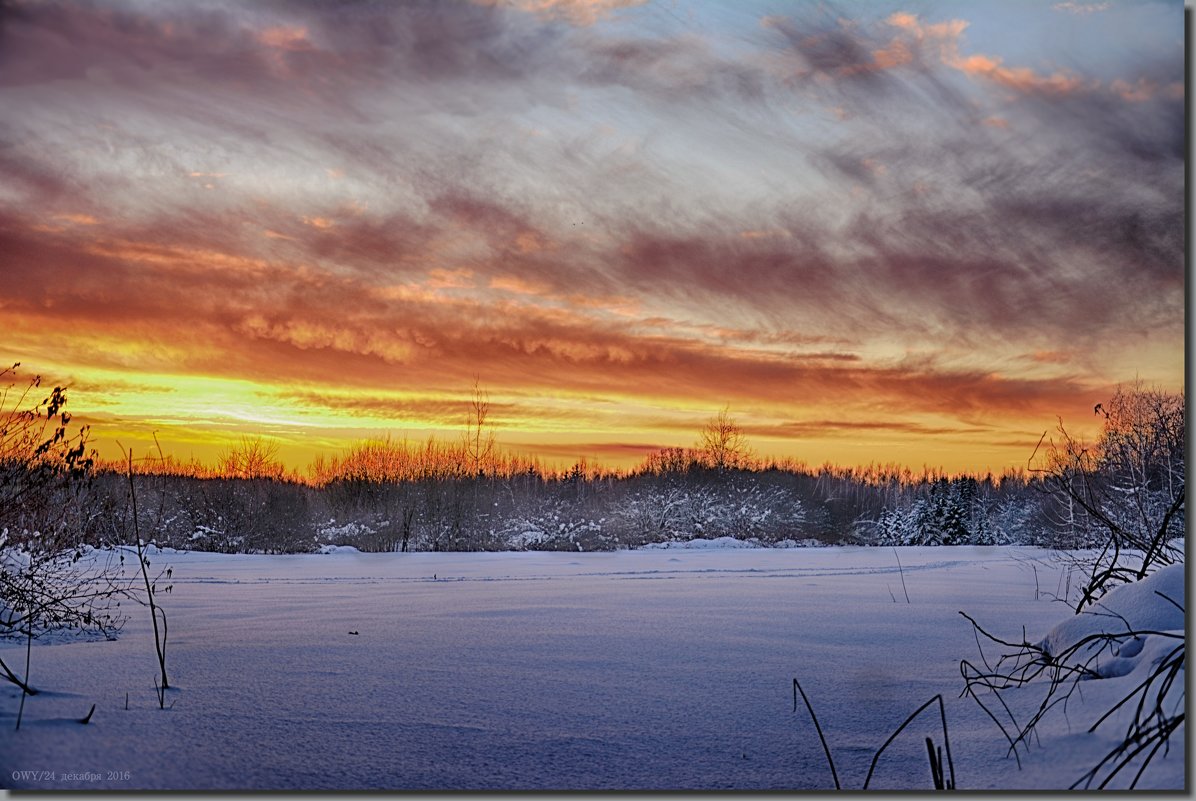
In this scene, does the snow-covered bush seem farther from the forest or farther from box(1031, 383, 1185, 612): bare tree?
the forest

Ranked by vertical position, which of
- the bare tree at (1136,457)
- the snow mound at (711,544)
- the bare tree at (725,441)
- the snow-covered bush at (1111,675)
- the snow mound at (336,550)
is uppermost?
the bare tree at (725,441)

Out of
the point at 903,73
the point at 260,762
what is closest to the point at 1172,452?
the point at 903,73

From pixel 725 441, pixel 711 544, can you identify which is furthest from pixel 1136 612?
pixel 711 544

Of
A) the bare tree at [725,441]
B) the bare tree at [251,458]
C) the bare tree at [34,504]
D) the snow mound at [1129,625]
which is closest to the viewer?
the snow mound at [1129,625]

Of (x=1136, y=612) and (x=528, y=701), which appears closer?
(x=528, y=701)

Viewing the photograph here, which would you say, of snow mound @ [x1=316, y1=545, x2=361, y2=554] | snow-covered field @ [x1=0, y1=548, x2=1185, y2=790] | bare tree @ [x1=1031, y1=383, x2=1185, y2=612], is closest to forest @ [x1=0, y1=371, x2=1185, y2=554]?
bare tree @ [x1=1031, y1=383, x2=1185, y2=612]

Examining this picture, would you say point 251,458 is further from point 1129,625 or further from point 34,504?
point 1129,625

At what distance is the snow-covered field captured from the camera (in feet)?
6.59

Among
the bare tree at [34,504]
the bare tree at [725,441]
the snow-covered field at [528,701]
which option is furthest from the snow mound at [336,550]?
the bare tree at [34,504]

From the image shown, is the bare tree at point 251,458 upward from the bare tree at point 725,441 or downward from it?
downward

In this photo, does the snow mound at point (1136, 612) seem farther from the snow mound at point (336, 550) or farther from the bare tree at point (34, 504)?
the snow mound at point (336, 550)

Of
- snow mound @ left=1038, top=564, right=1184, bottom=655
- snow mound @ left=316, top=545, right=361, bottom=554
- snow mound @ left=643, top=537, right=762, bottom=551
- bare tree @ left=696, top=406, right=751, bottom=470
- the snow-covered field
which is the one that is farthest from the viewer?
snow mound @ left=643, top=537, right=762, bottom=551

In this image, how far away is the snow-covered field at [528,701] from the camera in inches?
79.0

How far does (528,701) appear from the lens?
8.12 feet
